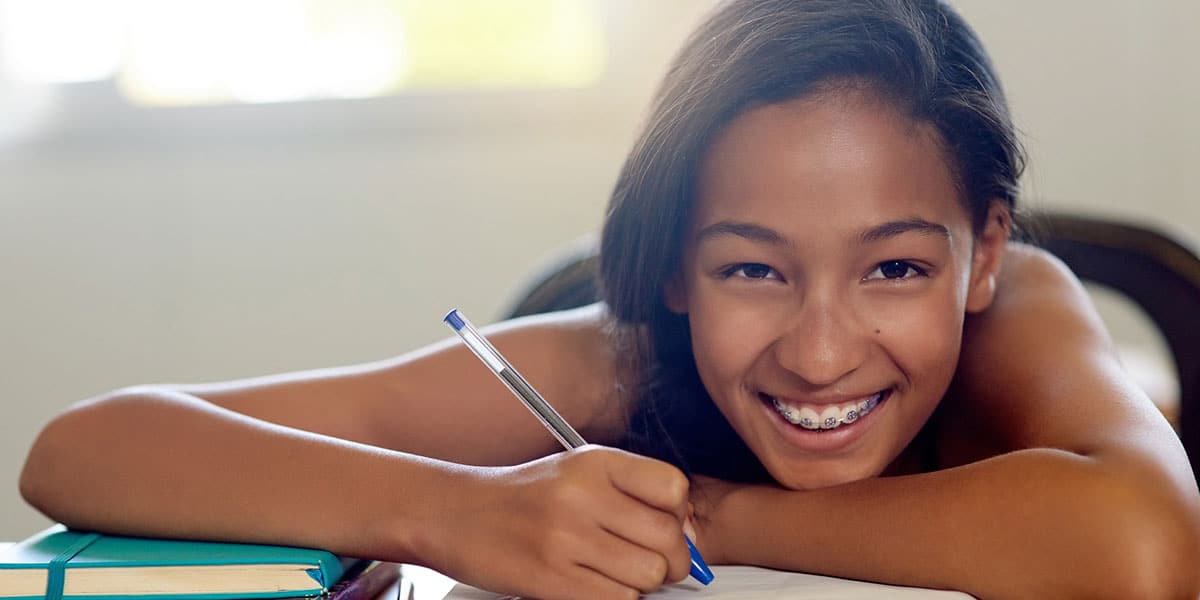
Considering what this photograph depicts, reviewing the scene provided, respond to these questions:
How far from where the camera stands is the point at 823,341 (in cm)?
72

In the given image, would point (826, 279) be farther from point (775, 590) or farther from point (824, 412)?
point (775, 590)

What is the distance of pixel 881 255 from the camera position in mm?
736

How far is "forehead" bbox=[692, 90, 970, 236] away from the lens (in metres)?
0.72

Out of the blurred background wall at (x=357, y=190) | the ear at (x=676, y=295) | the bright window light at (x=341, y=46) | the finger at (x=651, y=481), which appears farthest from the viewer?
the bright window light at (x=341, y=46)

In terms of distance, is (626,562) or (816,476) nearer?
(626,562)

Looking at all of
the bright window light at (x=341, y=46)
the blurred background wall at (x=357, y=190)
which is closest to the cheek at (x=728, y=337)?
the blurred background wall at (x=357, y=190)

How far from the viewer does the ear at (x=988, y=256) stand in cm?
85

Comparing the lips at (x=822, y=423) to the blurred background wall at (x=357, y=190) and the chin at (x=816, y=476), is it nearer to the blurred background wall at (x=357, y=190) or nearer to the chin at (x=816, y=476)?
the chin at (x=816, y=476)

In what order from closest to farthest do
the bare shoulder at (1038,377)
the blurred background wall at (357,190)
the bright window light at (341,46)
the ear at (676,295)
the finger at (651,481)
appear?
the finger at (651,481), the bare shoulder at (1038,377), the ear at (676,295), the blurred background wall at (357,190), the bright window light at (341,46)

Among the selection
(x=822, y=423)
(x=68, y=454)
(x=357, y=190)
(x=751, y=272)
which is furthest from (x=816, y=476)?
(x=357, y=190)

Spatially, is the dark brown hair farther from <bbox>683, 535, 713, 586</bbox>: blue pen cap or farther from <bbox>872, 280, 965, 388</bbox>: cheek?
<bbox>683, 535, 713, 586</bbox>: blue pen cap

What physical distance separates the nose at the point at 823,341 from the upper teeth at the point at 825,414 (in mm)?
38

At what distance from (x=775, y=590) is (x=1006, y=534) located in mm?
120

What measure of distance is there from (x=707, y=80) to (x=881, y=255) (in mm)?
151
